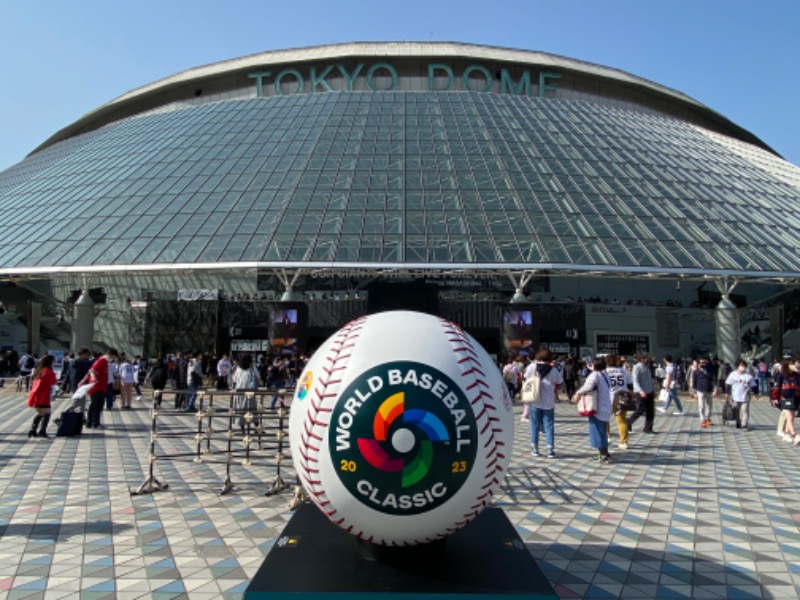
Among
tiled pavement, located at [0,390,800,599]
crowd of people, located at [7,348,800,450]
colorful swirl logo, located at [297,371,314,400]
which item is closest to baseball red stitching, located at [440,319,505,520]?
colorful swirl logo, located at [297,371,314,400]

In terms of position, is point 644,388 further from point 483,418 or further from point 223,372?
point 223,372

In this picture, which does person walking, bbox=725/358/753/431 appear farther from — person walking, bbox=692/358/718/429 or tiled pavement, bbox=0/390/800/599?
tiled pavement, bbox=0/390/800/599

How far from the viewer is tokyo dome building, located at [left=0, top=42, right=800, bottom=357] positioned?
2562cm

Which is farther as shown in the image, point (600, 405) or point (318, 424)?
point (600, 405)

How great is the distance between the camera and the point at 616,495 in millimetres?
8039

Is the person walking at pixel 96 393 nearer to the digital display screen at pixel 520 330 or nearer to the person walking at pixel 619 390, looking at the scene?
the person walking at pixel 619 390

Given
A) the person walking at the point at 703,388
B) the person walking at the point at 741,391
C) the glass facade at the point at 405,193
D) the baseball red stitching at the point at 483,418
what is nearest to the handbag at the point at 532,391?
the person walking at the point at 703,388

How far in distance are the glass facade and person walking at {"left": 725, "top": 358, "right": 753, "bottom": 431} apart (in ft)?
33.4

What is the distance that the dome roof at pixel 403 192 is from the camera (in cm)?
2567

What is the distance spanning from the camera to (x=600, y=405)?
1005 cm

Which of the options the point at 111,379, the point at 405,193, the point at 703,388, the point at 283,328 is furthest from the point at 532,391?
the point at 405,193

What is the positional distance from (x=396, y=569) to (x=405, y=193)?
2558 centimetres

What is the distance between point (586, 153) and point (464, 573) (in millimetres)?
32988

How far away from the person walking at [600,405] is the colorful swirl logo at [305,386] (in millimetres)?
6770
